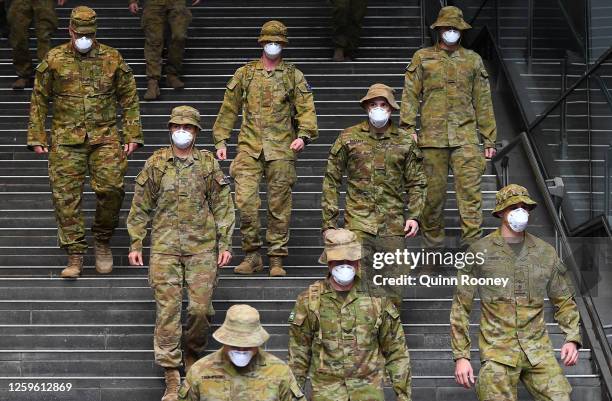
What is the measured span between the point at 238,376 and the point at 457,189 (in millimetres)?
4470

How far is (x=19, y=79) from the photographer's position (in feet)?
62.9

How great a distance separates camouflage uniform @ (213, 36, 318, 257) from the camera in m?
14.9

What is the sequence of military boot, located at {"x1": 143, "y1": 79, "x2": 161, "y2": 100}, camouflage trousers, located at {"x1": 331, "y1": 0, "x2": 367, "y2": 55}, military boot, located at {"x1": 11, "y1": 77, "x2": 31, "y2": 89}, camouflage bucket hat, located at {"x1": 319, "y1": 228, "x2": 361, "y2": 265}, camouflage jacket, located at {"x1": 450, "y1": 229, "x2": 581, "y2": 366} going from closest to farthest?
camouflage bucket hat, located at {"x1": 319, "y1": 228, "x2": 361, "y2": 265}, camouflage jacket, located at {"x1": 450, "y1": 229, "x2": 581, "y2": 366}, military boot, located at {"x1": 143, "y1": 79, "x2": 161, "y2": 100}, military boot, located at {"x1": 11, "y1": 77, "x2": 31, "y2": 89}, camouflage trousers, located at {"x1": 331, "y1": 0, "x2": 367, "y2": 55}

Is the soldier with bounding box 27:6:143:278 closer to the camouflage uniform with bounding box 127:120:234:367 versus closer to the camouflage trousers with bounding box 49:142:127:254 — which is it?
the camouflage trousers with bounding box 49:142:127:254

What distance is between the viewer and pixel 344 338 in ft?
38.9

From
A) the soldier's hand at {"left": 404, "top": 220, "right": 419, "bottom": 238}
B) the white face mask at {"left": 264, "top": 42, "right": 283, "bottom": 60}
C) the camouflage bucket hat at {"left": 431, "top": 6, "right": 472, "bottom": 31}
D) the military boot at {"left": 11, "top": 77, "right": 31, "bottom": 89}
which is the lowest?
the soldier's hand at {"left": 404, "top": 220, "right": 419, "bottom": 238}

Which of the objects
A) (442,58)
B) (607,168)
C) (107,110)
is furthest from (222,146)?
(607,168)

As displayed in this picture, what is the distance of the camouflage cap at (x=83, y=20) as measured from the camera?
14820 mm

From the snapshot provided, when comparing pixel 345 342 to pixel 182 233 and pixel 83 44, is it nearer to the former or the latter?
pixel 182 233

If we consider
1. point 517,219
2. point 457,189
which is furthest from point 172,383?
point 457,189

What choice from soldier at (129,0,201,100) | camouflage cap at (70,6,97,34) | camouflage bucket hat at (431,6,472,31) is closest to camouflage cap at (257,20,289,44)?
camouflage bucket hat at (431,6,472,31)

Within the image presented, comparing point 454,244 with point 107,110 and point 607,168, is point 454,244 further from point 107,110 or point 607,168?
point 107,110

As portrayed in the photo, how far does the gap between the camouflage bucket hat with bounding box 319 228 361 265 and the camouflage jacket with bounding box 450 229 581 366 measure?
0.96 m

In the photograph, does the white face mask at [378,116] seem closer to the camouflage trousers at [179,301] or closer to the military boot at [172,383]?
the camouflage trousers at [179,301]
